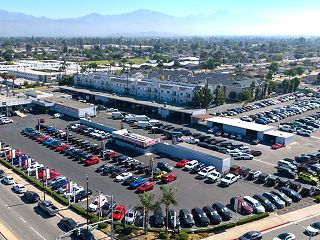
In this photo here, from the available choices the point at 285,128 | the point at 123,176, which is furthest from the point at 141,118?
the point at 123,176

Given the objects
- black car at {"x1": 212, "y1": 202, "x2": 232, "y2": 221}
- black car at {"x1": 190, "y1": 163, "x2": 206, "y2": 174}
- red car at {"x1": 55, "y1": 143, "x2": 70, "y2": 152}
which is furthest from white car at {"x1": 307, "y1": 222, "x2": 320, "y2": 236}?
red car at {"x1": 55, "y1": 143, "x2": 70, "y2": 152}

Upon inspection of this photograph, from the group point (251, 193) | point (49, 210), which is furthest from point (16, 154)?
point (251, 193)

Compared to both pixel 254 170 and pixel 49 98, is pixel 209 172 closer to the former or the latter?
pixel 254 170

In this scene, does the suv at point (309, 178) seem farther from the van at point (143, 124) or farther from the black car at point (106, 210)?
the van at point (143, 124)

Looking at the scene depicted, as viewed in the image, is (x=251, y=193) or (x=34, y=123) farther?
(x=34, y=123)

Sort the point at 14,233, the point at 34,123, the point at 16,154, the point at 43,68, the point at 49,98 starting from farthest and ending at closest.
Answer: the point at 43,68, the point at 49,98, the point at 34,123, the point at 16,154, the point at 14,233

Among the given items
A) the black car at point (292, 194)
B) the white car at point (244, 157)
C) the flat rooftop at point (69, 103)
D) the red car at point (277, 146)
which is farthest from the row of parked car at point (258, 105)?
the black car at point (292, 194)

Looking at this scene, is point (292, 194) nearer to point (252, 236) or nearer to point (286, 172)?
point (286, 172)
